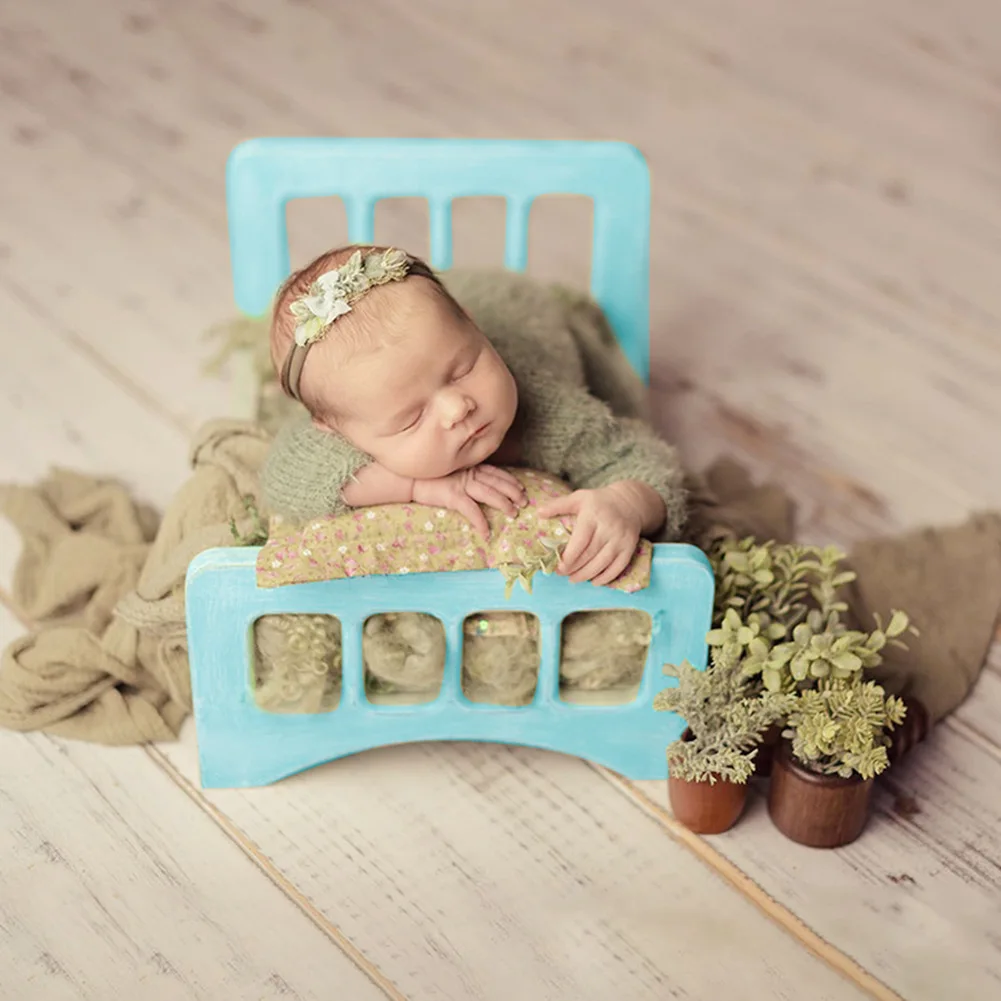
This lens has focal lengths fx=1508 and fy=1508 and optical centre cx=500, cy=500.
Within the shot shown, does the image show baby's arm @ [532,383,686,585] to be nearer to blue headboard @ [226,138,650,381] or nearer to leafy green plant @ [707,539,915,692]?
leafy green plant @ [707,539,915,692]

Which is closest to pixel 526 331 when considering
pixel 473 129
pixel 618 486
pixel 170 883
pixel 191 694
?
pixel 618 486

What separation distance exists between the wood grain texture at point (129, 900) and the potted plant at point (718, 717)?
12.8 inches

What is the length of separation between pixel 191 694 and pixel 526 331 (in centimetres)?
49

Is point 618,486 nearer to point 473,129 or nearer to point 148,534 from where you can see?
point 148,534

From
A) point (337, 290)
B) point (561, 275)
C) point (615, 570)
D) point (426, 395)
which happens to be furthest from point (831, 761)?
point (561, 275)

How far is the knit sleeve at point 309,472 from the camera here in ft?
4.22

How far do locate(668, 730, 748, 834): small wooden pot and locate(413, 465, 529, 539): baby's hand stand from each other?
0.88 feet

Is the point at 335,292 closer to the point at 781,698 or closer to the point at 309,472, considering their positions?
the point at 309,472

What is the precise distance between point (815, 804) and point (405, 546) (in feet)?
1.42

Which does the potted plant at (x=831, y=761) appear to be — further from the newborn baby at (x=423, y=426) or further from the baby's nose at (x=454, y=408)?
the baby's nose at (x=454, y=408)

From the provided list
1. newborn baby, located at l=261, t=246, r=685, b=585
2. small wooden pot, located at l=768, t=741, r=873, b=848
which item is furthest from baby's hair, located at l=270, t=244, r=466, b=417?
small wooden pot, located at l=768, t=741, r=873, b=848

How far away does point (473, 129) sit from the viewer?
243 centimetres

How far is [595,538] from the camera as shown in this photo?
1261mm

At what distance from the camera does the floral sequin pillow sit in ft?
4.08
